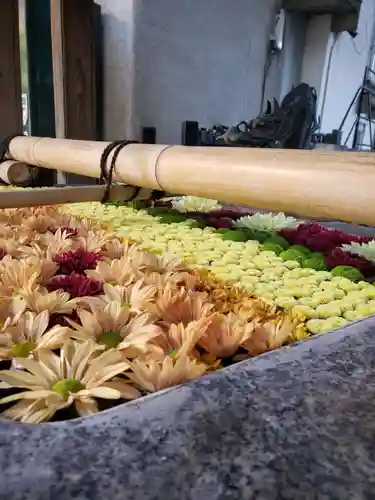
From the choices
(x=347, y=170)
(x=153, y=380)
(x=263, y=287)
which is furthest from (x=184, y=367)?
(x=347, y=170)

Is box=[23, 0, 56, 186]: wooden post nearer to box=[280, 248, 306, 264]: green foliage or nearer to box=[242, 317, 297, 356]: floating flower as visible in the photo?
box=[280, 248, 306, 264]: green foliage

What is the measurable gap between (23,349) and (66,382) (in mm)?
75

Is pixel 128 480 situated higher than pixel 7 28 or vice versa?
pixel 7 28

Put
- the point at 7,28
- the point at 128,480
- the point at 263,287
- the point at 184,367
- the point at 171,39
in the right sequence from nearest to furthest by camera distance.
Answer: the point at 128,480 → the point at 184,367 → the point at 263,287 → the point at 7,28 → the point at 171,39

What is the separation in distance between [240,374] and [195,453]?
9cm

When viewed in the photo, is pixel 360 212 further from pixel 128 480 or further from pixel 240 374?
pixel 128 480

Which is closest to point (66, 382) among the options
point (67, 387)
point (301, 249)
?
point (67, 387)

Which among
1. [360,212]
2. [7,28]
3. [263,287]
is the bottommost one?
[263,287]

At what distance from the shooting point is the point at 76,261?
0.69 m

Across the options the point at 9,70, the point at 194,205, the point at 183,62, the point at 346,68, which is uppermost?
the point at 346,68

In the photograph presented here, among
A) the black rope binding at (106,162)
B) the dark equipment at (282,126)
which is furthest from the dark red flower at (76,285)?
the dark equipment at (282,126)

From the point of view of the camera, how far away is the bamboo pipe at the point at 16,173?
5.76ft

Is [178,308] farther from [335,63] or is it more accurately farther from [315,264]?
[335,63]

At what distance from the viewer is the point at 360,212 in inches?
26.1
